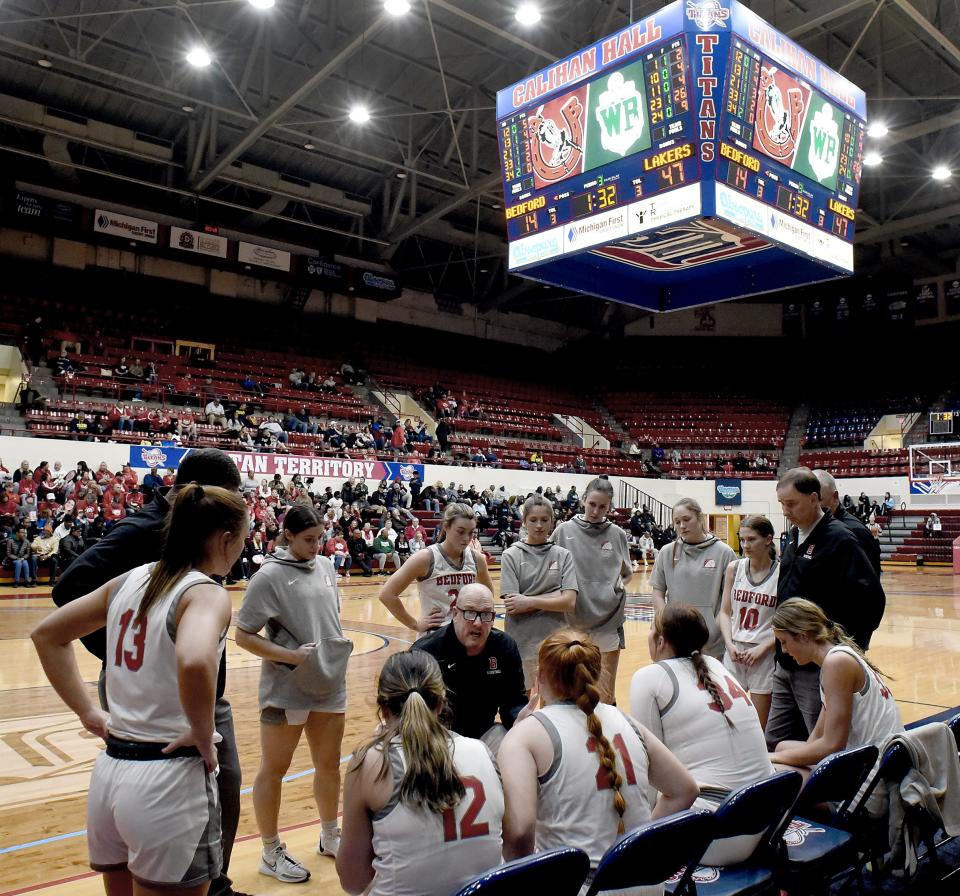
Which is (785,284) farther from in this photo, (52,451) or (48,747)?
(52,451)

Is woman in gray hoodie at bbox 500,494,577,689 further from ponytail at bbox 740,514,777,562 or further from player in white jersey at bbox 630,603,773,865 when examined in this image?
player in white jersey at bbox 630,603,773,865

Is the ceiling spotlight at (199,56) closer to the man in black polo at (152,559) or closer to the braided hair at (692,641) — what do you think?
the man in black polo at (152,559)

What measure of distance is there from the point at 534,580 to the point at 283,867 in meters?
1.78

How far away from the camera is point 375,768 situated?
1.98 m

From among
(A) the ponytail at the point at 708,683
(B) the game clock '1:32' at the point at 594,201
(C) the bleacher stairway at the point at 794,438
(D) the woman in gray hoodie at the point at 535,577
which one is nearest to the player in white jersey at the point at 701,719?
(A) the ponytail at the point at 708,683

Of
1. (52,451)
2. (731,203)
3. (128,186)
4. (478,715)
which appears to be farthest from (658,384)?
(478,715)

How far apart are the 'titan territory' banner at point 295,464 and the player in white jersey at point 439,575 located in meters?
12.9

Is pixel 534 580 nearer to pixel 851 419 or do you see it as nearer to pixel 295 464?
pixel 295 464

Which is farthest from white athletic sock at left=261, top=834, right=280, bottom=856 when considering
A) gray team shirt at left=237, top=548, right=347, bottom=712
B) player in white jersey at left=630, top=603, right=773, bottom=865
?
player in white jersey at left=630, top=603, right=773, bottom=865

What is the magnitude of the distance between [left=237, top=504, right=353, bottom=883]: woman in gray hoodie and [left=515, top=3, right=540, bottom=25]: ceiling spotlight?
11.4 m

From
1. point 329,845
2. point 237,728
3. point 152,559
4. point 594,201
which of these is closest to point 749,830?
point 329,845

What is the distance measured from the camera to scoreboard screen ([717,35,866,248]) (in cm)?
721

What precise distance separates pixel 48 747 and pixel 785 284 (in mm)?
8041

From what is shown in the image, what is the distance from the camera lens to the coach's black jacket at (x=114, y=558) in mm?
2336
